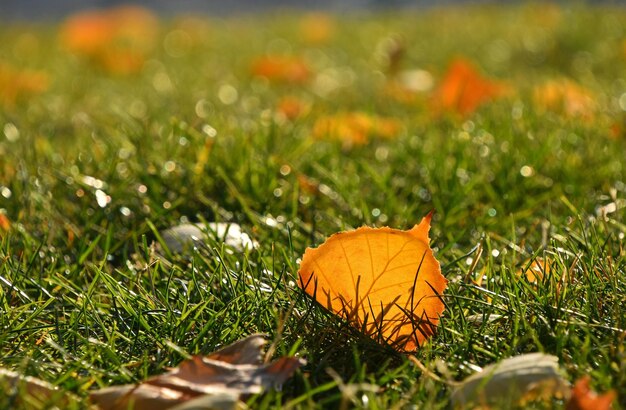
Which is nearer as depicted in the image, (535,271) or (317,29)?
(535,271)

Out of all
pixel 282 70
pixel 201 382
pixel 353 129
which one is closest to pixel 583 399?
pixel 201 382

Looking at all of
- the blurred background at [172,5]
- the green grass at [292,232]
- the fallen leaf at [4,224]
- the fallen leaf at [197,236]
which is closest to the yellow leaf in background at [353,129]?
Answer: the green grass at [292,232]

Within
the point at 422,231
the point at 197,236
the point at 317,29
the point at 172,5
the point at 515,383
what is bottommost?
the point at 197,236

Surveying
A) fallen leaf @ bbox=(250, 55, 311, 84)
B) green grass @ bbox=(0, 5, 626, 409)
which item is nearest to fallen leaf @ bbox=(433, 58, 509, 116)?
green grass @ bbox=(0, 5, 626, 409)

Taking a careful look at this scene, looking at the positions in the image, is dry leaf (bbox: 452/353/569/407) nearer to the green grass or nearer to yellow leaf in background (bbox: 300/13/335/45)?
the green grass

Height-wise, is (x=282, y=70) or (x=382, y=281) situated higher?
(x=282, y=70)

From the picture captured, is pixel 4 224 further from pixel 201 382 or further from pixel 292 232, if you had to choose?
pixel 201 382

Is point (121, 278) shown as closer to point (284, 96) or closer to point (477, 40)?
point (284, 96)
